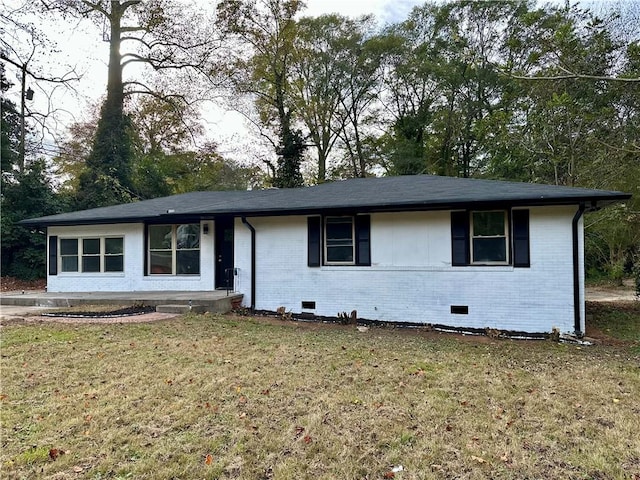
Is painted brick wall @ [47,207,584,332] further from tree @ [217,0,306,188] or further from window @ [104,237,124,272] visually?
tree @ [217,0,306,188]

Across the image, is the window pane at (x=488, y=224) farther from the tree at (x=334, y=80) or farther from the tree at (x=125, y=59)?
the tree at (x=334, y=80)

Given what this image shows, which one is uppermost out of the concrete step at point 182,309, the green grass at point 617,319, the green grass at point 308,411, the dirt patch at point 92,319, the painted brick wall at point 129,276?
the painted brick wall at point 129,276

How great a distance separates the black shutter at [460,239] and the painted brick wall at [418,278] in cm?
13

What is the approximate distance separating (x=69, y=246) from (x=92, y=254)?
921 mm

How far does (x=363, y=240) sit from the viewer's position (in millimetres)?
9344

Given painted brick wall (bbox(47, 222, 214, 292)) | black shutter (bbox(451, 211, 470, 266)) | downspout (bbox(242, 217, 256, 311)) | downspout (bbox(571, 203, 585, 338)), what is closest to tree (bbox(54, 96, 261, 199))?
painted brick wall (bbox(47, 222, 214, 292))

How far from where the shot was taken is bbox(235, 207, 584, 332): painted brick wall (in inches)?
316

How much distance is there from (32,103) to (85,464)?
82.0 feet

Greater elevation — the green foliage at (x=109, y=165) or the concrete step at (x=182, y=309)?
the green foliage at (x=109, y=165)

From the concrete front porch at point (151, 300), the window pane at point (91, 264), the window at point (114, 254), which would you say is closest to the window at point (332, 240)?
the concrete front porch at point (151, 300)

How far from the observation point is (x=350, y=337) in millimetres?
7387

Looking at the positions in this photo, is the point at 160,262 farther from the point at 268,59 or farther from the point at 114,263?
the point at 268,59

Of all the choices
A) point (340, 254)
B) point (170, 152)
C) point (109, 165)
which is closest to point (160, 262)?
point (340, 254)

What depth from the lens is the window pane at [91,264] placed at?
12.2 meters
